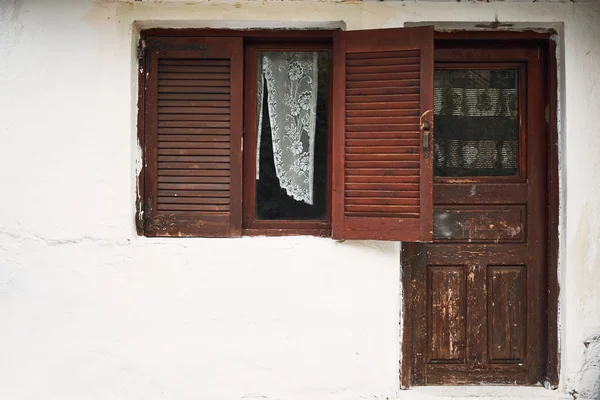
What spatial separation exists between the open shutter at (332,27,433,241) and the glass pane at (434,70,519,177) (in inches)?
14.8

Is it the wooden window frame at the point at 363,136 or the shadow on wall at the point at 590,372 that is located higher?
the wooden window frame at the point at 363,136

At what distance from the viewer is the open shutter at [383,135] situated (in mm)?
3018

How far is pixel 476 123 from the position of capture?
3.34m

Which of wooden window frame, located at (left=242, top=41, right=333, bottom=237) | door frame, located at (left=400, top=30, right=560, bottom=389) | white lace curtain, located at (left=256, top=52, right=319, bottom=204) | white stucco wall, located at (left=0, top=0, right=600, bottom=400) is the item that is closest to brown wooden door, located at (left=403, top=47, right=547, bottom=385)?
door frame, located at (left=400, top=30, right=560, bottom=389)

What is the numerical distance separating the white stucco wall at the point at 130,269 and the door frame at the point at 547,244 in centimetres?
8

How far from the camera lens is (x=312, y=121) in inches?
131

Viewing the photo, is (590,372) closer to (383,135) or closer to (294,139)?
(383,135)

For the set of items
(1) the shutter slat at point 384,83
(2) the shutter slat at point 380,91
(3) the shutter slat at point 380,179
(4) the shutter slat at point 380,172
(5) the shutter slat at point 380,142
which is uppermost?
(1) the shutter slat at point 384,83

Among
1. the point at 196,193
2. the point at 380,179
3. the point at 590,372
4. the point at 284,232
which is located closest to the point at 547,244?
the point at 590,372

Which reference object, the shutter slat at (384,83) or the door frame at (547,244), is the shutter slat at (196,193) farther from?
the door frame at (547,244)

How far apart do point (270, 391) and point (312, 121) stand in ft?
5.36

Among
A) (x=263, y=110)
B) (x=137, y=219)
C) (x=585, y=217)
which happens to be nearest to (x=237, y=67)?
(x=263, y=110)

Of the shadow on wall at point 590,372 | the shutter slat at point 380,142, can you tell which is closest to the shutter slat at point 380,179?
the shutter slat at point 380,142

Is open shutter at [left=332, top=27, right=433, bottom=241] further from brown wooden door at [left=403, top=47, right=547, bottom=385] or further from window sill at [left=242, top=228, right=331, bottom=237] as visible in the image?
brown wooden door at [left=403, top=47, right=547, bottom=385]
